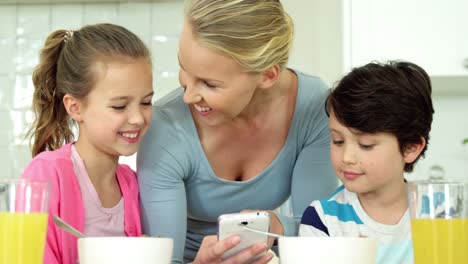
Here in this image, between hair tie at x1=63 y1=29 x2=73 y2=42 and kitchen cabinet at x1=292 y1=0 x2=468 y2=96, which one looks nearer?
hair tie at x1=63 y1=29 x2=73 y2=42

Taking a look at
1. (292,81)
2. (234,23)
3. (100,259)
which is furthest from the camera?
(292,81)

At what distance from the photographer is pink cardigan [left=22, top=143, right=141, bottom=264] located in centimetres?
149

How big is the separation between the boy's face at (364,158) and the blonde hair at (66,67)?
518 mm

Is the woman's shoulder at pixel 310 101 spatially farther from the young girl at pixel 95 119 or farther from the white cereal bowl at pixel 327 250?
the white cereal bowl at pixel 327 250

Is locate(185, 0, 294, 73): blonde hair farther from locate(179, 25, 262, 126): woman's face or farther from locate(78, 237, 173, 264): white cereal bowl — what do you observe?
locate(78, 237, 173, 264): white cereal bowl

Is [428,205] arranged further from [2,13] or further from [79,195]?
[2,13]

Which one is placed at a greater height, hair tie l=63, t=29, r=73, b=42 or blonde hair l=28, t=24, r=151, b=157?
hair tie l=63, t=29, r=73, b=42

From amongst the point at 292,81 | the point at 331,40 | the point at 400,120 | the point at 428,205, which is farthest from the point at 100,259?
the point at 331,40

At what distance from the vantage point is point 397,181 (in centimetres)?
166

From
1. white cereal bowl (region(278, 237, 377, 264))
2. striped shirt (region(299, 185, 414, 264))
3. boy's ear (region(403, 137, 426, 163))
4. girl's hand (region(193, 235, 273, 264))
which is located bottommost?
striped shirt (region(299, 185, 414, 264))

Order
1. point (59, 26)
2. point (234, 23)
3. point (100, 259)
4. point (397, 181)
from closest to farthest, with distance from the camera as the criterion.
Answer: point (100, 259) < point (234, 23) < point (397, 181) < point (59, 26)

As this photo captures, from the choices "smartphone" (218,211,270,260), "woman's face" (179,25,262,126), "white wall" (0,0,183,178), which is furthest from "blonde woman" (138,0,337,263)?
"white wall" (0,0,183,178)

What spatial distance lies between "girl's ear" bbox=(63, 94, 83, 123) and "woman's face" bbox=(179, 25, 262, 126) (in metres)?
0.32

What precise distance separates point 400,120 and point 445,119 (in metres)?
1.44
